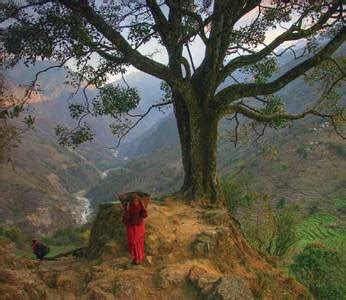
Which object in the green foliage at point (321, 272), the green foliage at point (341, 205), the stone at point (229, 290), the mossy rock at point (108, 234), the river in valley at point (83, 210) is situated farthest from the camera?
the river in valley at point (83, 210)

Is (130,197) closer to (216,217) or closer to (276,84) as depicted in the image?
(216,217)

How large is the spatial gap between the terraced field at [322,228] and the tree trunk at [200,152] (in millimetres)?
40133

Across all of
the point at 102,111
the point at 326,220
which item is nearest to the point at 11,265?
the point at 102,111

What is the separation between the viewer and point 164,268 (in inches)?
401

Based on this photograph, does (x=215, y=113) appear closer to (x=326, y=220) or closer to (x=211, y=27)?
(x=211, y=27)

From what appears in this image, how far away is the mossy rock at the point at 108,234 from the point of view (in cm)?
1128

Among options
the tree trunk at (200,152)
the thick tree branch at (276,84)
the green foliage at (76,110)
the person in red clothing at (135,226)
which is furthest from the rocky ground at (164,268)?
the green foliage at (76,110)

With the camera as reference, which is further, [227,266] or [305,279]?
[305,279]

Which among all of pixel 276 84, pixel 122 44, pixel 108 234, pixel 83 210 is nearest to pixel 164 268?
pixel 108 234

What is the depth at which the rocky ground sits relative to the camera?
9.20 m

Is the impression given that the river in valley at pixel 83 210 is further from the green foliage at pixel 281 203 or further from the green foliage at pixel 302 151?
the green foliage at pixel 281 203

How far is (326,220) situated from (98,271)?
172 feet

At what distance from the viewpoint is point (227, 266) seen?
36.6 feet

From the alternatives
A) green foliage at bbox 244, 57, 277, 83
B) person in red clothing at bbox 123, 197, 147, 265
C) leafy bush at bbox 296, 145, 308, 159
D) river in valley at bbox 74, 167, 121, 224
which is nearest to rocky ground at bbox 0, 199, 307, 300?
person in red clothing at bbox 123, 197, 147, 265
